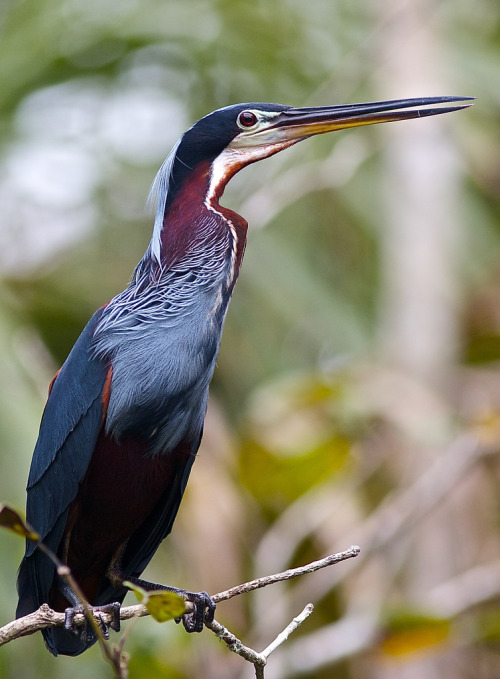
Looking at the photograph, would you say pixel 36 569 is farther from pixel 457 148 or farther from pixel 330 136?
pixel 457 148

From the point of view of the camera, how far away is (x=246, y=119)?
131 inches

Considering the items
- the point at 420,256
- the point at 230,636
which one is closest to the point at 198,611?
the point at 230,636

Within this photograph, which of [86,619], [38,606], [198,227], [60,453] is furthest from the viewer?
[38,606]

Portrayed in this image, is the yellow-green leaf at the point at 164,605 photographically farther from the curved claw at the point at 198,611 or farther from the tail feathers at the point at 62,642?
the tail feathers at the point at 62,642

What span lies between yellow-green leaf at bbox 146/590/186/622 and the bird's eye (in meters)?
1.73

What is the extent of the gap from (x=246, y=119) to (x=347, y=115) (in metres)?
0.36

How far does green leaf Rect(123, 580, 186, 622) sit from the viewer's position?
7.22 feet

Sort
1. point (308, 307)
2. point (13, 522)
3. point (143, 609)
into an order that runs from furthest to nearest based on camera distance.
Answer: point (308, 307)
point (143, 609)
point (13, 522)

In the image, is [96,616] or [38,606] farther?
[38,606]

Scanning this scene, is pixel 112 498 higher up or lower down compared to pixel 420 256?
lower down

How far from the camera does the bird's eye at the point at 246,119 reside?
3334mm

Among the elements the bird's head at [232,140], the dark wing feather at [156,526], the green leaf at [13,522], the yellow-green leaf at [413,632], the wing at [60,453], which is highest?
the bird's head at [232,140]

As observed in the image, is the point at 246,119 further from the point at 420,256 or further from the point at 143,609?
the point at 420,256

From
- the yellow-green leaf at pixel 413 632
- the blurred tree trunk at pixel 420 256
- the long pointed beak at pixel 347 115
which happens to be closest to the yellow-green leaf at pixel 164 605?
the long pointed beak at pixel 347 115
